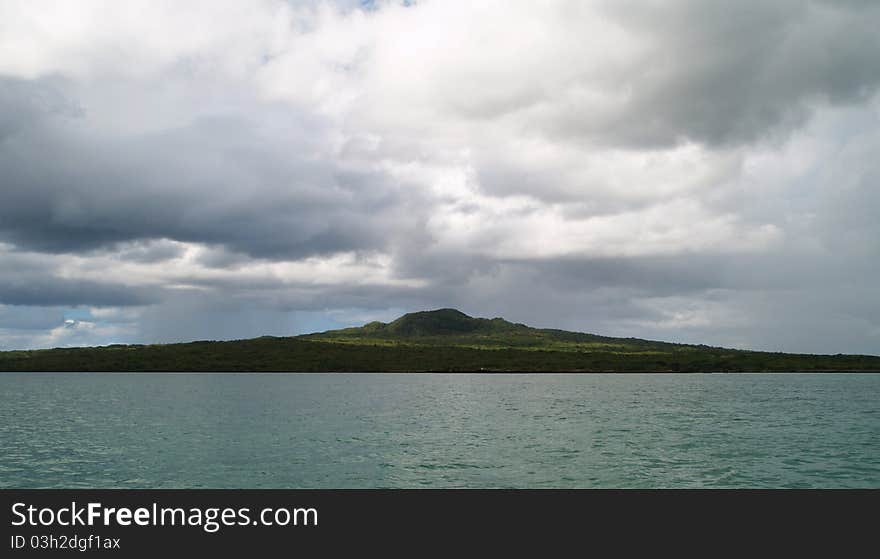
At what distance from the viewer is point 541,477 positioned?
61.6m

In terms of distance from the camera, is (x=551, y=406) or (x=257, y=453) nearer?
(x=257, y=453)

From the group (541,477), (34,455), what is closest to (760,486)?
(541,477)
